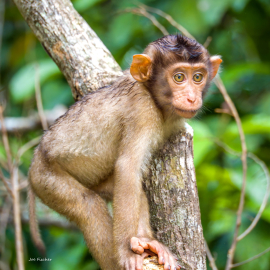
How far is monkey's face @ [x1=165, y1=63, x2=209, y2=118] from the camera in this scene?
14.1 ft

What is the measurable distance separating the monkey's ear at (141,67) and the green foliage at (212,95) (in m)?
2.22

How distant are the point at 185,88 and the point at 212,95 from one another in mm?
4870

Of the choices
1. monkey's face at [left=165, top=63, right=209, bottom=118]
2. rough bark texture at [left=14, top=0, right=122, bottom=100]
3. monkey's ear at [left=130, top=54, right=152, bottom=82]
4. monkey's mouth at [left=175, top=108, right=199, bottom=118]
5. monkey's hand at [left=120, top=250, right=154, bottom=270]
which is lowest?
monkey's hand at [left=120, top=250, right=154, bottom=270]

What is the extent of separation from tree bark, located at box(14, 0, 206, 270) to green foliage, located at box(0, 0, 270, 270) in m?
1.41

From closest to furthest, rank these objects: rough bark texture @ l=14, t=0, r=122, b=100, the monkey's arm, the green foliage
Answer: the monkey's arm, rough bark texture @ l=14, t=0, r=122, b=100, the green foliage

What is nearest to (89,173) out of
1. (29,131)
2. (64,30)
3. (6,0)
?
(64,30)

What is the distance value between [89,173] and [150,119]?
1162 mm

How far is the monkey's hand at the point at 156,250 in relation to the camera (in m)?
3.99

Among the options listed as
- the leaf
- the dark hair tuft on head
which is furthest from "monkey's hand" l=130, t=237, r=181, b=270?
the leaf

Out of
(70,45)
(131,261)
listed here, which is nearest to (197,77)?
(70,45)

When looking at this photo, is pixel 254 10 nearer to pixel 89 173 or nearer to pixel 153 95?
pixel 153 95

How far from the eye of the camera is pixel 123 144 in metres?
4.50

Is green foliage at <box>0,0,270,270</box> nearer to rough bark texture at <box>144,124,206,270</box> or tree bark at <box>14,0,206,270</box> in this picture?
tree bark at <box>14,0,206,270</box>

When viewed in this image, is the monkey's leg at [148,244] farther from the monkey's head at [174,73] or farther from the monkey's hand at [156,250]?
the monkey's head at [174,73]
